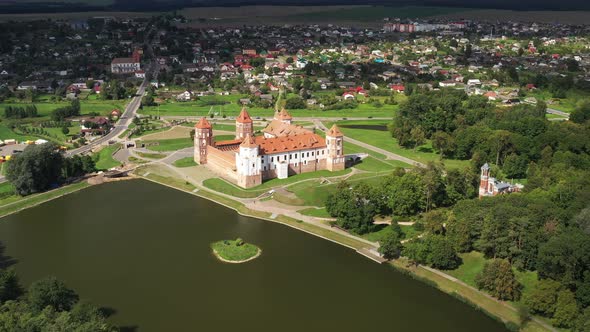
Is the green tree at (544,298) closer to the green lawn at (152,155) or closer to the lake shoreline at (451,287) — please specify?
the lake shoreline at (451,287)

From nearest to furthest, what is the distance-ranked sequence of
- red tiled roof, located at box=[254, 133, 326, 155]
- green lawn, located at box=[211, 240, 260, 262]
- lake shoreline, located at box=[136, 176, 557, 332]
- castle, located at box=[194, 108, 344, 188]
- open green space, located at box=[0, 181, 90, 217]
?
lake shoreline, located at box=[136, 176, 557, 332] → green lawn, located at box=[211, 240, 260, 262] → open green space, located at box=[0, 181, 90, 217] → castle, located at box=[194, 108, 344, 188] → red tiled roof, located at box=[254, 133, 326, 155]

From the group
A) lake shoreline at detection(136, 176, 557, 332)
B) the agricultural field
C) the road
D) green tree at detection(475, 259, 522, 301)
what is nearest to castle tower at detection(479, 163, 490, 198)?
lake shoreline at detection(136, 176, 557, 332)

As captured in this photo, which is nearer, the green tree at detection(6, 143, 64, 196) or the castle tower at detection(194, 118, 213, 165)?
the green tree at detection(6, 143, 64, 196)

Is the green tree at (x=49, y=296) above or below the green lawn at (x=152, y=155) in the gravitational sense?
above

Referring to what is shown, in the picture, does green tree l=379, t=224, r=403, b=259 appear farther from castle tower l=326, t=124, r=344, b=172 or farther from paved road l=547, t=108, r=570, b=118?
paved road l=547, t=108, r=570, b=118

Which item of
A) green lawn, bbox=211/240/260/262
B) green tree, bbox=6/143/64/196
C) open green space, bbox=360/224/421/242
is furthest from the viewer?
green tree, bbox=6/143/64/196

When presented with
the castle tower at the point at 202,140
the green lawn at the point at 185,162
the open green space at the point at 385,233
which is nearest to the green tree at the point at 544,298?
the open green space at the point at 385,233

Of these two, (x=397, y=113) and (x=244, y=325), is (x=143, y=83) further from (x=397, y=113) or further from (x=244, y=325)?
(x=244, y=325)
